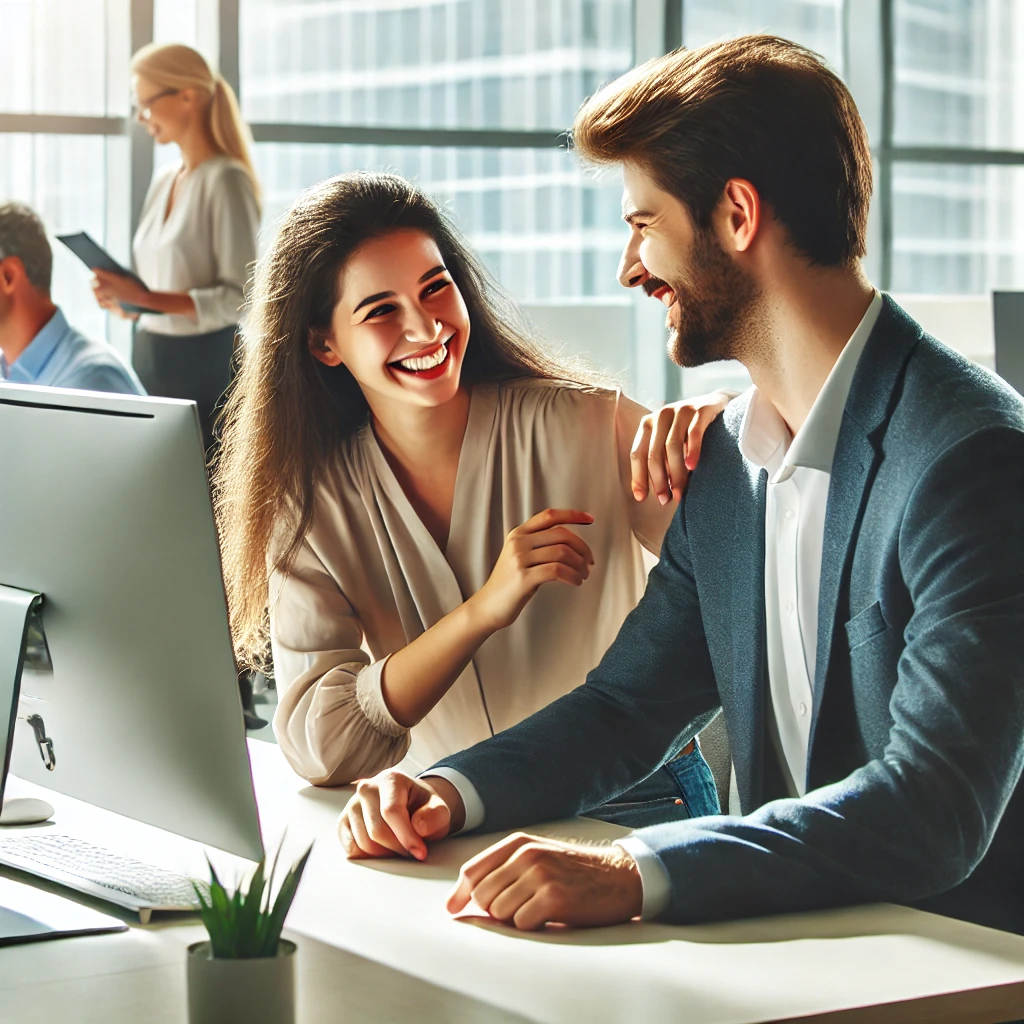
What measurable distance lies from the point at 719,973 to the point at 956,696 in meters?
0.32

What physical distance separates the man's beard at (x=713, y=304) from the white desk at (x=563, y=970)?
0.67 meters

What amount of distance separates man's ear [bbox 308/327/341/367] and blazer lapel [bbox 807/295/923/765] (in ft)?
2.69

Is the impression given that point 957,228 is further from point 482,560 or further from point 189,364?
point 482,560

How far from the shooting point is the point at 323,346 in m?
2.02

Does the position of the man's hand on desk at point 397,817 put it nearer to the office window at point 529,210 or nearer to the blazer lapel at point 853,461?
the blazer lapel at point 853,461

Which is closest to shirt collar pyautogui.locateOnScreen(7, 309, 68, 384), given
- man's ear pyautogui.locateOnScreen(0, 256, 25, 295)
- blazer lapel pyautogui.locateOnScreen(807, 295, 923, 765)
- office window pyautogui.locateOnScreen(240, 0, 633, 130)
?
man's ear pyautogui.locateOnScreen(0, 256, 25, 295)

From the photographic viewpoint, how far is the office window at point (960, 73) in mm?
6668

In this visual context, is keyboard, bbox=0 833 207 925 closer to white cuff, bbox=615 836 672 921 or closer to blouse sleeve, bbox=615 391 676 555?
white cuff, bbox=615 836 672 921

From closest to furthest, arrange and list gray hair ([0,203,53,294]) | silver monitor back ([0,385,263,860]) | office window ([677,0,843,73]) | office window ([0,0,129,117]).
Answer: silver monitor back ([0,385,263,860]), gray hair ([0,203,53,294]), office window ([0,0,129,117]), office window ([677,0,843,73])

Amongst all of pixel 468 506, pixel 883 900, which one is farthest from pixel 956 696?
pixel 468 506

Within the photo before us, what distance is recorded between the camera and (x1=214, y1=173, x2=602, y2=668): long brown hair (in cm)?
191

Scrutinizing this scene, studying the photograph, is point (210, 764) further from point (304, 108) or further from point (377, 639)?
point (304, 108)

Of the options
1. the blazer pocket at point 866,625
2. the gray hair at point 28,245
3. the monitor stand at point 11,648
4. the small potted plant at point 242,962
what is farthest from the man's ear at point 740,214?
the gray hair at point 28,245

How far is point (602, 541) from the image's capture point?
6.46 feet
